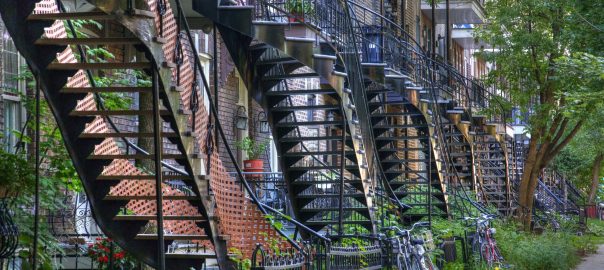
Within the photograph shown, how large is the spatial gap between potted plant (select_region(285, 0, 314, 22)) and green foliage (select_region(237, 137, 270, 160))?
4.51 meters

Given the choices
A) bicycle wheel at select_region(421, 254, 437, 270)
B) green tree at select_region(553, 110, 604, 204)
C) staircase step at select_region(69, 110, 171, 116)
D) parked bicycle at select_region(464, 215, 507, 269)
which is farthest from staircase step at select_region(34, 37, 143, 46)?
green tree at select_region(553, 110, 604, 204)

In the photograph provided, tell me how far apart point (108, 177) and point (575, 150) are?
Answer: 32.7 m

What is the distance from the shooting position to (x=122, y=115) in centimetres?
954

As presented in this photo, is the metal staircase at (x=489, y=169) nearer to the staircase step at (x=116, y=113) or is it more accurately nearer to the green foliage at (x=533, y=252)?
the green foliage at (x=533, y=252)

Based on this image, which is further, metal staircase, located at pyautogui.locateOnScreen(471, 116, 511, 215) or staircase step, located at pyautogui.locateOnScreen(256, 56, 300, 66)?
metal staircase, located at pyautogui.locateOnScreen(471, 116, 511, 215)

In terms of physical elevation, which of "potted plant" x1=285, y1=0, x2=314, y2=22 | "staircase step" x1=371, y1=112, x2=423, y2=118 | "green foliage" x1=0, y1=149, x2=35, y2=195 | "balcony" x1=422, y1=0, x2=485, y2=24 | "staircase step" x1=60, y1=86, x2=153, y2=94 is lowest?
"green foliage" x1=0, y1=149, x2=35, y2=195

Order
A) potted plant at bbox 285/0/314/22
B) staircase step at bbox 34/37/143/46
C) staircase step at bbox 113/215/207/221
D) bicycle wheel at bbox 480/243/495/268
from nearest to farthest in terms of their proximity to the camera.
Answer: staircase step at bbox 34/37/143/46, staircase step at bbox 113/215/207/221, potted plant at bbox 285/0/314/22, bicycle wheel at bbox 480/243/495/268

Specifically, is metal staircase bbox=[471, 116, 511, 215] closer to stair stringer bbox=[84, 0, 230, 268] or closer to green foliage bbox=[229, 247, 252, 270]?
green foliage bbox=[229, 247, 252, 270]

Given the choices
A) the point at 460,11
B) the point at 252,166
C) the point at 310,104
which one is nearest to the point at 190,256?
the point at 252,166

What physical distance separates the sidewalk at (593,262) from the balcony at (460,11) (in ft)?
34.9

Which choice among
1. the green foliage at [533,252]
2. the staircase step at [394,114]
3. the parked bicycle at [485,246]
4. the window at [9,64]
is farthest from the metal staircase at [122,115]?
the green foliage at [533,252]

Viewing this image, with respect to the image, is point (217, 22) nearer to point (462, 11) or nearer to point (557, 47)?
point (557, 47)

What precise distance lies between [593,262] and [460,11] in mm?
13610

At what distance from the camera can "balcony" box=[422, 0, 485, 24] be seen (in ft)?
115
